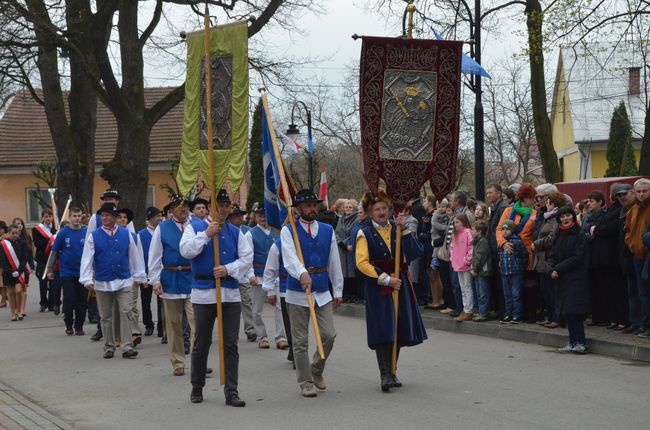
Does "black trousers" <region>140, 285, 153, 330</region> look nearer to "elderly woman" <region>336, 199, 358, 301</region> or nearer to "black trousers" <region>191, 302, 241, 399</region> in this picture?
"elderly woman" <region>336, 199, 358, 301</region>

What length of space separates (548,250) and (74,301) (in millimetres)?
7410

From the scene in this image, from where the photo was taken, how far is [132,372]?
39.4ft

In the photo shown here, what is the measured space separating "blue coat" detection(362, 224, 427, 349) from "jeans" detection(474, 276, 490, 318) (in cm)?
480

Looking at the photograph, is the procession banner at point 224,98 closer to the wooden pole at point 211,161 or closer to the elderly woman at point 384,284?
the wooden pole at point 211,161

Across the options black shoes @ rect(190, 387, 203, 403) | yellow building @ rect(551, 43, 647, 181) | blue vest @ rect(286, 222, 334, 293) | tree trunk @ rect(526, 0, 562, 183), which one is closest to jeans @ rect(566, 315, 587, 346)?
blue vest @ rect(286, 222, 334, 293)

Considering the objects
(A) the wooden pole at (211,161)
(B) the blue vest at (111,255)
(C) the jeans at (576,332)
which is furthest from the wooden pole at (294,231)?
(B) the blue vest at (111,255)

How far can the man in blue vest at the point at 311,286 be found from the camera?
9930 mm

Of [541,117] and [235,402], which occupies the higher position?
[541,117]

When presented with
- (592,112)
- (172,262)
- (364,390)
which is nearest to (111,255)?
(172,262)

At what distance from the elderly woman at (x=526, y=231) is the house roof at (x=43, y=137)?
32.6 metres

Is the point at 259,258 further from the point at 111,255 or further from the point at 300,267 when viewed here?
the point at 300,267

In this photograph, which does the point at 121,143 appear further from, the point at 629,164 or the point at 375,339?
the point at 629,164

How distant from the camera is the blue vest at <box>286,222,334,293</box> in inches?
394

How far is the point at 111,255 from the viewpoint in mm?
13312
